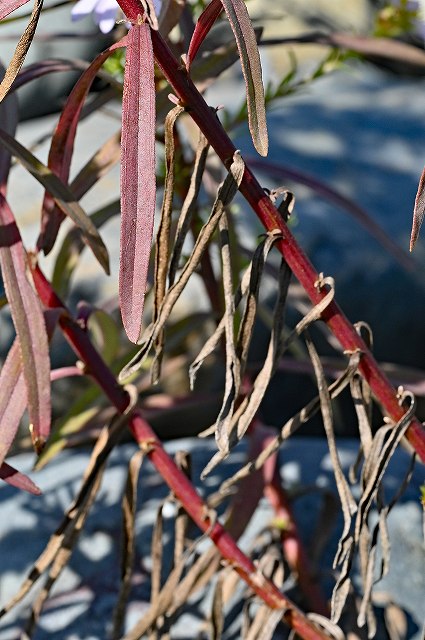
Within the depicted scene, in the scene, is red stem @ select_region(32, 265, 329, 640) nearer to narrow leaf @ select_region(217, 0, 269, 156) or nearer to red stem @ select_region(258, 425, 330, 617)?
red stem @ select_region(258, 425, 330, 617)

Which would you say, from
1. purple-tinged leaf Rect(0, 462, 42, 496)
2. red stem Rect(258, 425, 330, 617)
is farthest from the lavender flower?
red stem Rect(258, 425, 330, 617)

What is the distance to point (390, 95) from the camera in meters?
2.25

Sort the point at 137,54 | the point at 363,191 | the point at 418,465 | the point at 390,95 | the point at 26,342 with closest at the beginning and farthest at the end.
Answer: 1. the point at 137,54
2. the point at 26,342
3. the point at 418,465
4. the point at 363,191
5. the point at 390,95

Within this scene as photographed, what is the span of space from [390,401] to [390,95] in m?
1.80

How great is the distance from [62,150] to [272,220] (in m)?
0.20

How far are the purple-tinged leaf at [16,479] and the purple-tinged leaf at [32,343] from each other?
38mm

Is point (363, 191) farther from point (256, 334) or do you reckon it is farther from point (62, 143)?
point (62, 143)

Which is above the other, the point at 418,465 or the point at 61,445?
the point at 61,445

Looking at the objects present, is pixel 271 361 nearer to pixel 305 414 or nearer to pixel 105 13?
pixel 305 414

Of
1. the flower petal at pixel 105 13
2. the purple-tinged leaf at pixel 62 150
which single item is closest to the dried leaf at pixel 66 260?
the purple-tinged leaf at pixel 62 150

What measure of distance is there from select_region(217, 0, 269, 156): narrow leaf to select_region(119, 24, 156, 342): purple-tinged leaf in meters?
0.05

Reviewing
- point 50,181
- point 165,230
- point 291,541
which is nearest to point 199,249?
point 165,230

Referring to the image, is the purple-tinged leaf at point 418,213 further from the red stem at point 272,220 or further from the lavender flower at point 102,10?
the lavender flower at point 102,10

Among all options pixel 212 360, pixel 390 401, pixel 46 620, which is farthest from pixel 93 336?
pixel 390 401
